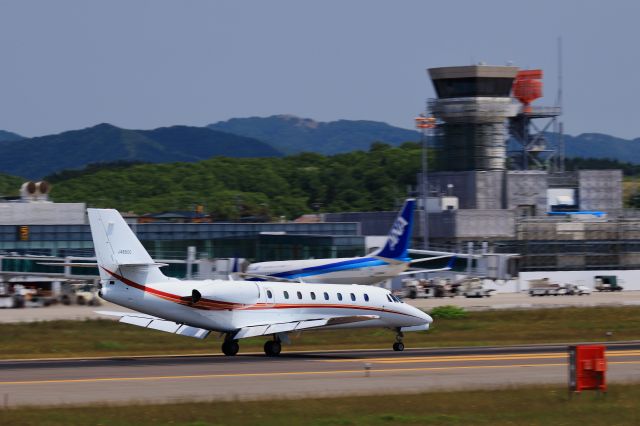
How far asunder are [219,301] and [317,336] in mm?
14342

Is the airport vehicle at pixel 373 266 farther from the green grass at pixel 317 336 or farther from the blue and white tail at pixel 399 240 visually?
the green grass at pixel 317 336

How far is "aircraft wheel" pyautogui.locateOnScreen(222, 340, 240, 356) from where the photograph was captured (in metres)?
42.0

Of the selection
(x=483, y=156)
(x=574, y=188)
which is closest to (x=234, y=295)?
→ (x=483, y=156)

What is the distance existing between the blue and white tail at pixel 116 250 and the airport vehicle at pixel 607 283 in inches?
3399

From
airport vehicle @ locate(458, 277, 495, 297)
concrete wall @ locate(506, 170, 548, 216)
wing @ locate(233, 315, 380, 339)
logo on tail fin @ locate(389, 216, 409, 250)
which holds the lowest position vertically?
airport vehicle @ locate(458, 277, 495, 297)

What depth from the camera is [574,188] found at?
163 metres

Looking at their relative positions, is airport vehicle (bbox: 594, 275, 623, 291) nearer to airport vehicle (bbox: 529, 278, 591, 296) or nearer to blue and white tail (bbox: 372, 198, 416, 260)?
airport vehicle (bbox: 529, 278, 591, 296)

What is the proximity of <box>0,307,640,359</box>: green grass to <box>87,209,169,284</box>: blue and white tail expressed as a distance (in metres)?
6.92

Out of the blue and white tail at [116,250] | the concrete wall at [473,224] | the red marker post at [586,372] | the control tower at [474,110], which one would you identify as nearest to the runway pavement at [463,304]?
the blue and white tail at [116,250]

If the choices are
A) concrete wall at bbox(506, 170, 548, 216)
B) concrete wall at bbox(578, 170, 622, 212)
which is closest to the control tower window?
concrete wall at bbox(506, 170, 548, 216)

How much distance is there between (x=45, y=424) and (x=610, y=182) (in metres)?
148

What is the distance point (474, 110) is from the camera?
153 metres

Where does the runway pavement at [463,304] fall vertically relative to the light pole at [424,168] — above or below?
below

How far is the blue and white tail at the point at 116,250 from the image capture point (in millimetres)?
38781
